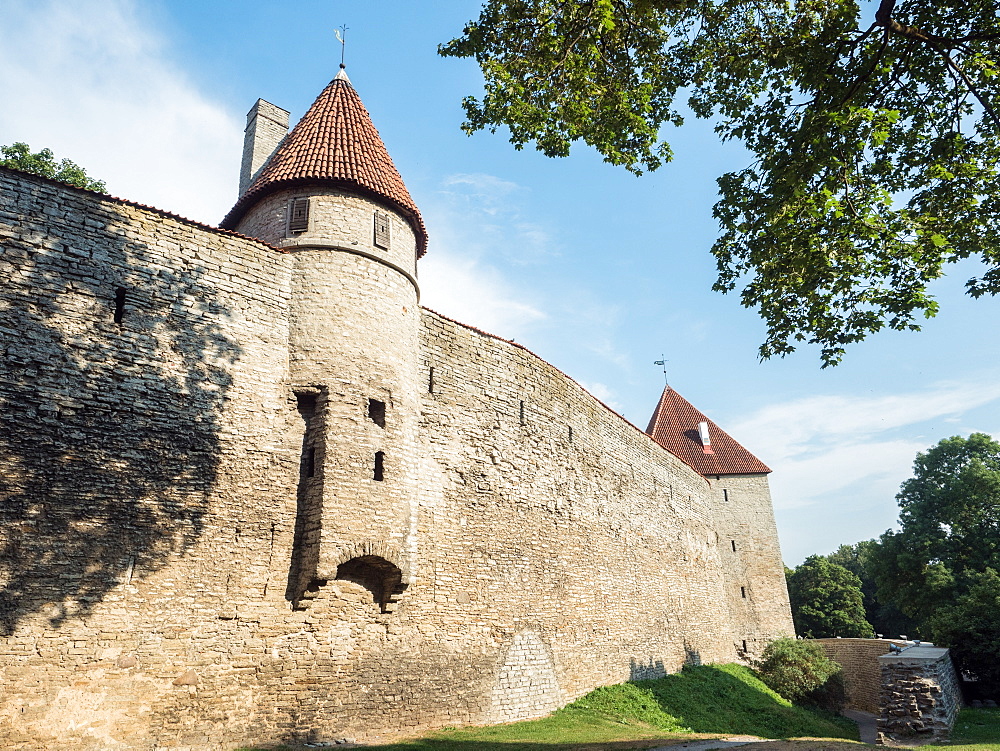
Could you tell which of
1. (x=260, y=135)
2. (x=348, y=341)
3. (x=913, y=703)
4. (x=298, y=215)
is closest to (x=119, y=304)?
(x=348, y=341)

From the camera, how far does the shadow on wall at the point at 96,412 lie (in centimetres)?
799

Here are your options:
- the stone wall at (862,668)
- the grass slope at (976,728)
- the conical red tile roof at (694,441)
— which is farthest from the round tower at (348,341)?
the stone wall at (862,668)

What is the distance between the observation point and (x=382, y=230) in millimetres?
12461

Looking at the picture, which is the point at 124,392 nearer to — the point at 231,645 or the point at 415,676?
the point at 231,645

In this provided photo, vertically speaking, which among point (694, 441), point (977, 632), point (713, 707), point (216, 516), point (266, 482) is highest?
point (694, 441)

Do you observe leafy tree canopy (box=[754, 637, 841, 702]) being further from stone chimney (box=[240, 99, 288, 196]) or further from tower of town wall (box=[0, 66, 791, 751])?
stone chimney (box=[240, 99, 288, 196])

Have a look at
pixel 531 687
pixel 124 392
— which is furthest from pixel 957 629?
pixel 124 392

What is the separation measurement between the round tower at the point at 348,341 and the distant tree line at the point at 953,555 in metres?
24.4

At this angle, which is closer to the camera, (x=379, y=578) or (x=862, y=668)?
(x=379, y=578)

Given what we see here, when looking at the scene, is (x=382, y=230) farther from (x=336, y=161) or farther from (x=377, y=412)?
(x=377, y=412)

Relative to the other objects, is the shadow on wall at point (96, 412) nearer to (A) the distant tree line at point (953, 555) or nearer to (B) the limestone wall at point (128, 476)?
(B) the limestone wall at point (128, 476)

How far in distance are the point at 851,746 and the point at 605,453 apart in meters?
11.6

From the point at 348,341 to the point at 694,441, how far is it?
89.5ft

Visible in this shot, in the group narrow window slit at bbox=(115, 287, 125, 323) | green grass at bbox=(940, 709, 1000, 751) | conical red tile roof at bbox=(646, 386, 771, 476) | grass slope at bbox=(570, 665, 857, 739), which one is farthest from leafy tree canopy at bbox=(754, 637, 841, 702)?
narrow window slit at bbox=(115, 287, 125, 323)
